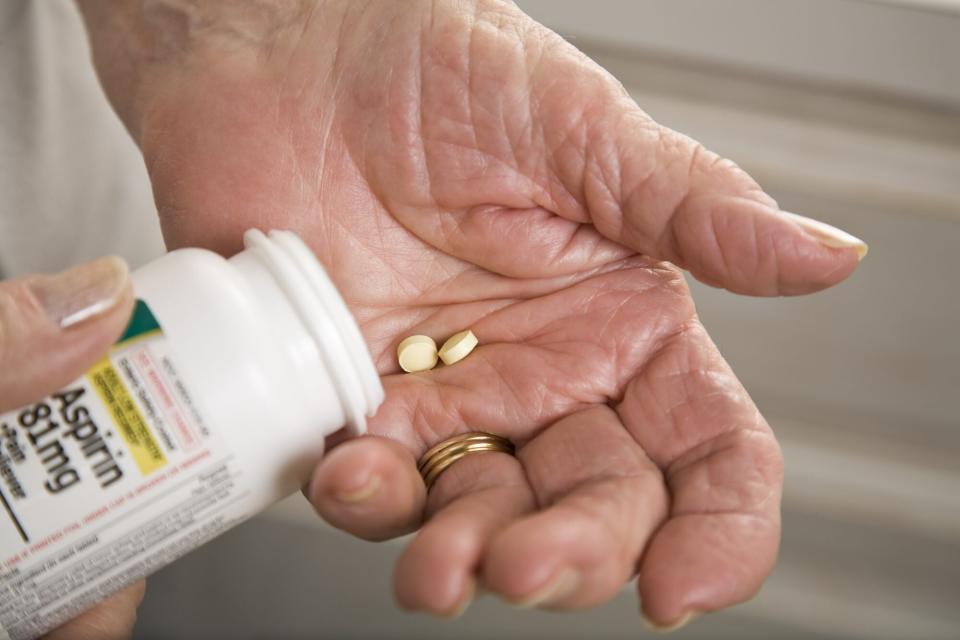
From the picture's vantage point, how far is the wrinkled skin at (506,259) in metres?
0.56

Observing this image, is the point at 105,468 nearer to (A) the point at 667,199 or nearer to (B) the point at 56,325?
(B) the point at 56,325

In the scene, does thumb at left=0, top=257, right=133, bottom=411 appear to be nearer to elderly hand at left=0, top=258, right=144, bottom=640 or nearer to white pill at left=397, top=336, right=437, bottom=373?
elderly hand at left=0, top=258, right=144, bottom=640

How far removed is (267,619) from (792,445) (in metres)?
0.76

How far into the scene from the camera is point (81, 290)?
1.84 ft

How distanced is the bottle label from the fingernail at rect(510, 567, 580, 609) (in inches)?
7.7

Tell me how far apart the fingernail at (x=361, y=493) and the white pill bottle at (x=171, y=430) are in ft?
0.14

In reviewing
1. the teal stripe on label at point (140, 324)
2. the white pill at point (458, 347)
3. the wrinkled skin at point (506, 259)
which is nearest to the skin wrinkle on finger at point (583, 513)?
the wrinkled skin at point (506, 259)

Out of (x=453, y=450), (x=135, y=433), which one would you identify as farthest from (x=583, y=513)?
(x=135, y=433)

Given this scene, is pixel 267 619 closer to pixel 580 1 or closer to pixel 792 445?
pixel 792 445

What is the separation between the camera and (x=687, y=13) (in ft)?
3.44

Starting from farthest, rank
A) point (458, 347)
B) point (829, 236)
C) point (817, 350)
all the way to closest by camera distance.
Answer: point (817, 350) < point (458, 347) < point (829, 236)

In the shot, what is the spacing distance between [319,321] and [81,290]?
0.47 feet

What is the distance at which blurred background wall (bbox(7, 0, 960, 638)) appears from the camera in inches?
41.1

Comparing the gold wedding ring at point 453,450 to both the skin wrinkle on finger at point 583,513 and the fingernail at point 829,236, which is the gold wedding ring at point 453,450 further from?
the fingernail at point 829,236
